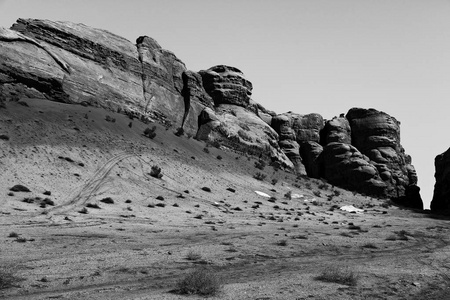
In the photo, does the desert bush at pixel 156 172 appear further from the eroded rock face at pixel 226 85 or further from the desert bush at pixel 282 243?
the eroded rock face at pixel 226 85

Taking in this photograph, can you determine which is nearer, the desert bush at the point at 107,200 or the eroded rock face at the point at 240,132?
the desert bush at the point at 107,200

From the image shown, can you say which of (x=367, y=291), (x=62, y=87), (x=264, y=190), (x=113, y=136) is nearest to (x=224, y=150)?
(x=264, y=190)

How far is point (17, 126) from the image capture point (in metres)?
38.1

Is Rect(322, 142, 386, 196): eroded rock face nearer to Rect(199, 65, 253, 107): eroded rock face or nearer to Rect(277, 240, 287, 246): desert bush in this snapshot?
Rect(199, 65, 253, 107): eroded rock face

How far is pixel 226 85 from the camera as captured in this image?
86812 mm

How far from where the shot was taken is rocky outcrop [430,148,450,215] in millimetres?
64188

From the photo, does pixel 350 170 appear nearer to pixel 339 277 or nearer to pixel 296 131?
pixel 296 131

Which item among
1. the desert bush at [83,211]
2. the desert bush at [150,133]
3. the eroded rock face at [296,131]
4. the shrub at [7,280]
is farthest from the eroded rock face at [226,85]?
the shrub at [7,280]

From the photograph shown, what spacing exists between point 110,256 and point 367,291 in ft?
30.7

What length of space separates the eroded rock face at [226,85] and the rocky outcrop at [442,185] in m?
43.2

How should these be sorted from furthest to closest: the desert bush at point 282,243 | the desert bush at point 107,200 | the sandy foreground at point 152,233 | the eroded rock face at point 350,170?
the eroded rock face at point 350,170, the desert bush at point 107,200, the desert bush at point 282,243, the sandy foreground at point 152,233

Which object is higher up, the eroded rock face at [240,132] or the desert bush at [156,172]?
the eroded rock face at [240,132]

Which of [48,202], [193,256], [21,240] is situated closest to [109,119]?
[48,202]

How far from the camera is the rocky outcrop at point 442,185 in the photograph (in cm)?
6419
